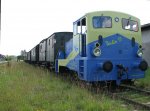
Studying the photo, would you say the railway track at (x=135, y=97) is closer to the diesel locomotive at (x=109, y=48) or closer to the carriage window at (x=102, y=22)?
the diesel locomotive at (x=109, y=48)

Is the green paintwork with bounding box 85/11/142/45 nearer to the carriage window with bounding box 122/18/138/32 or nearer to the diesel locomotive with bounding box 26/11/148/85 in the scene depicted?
the diesel locomotive with bounding box 26/11/148/85

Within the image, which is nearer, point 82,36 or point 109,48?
point 109,48

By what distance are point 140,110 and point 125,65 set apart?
3.45m

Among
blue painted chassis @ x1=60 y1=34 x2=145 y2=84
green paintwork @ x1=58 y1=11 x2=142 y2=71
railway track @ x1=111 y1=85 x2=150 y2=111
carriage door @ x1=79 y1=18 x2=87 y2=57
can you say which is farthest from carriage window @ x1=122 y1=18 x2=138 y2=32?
railway track @ x1=111 y1=85 x2=150 y2=111

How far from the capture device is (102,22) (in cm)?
1024

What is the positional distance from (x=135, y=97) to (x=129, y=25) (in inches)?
117

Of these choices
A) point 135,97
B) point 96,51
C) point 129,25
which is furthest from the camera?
point 129,25

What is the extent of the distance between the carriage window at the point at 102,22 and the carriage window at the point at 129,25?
1.98 ft

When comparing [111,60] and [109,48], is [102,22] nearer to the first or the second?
[109,48]

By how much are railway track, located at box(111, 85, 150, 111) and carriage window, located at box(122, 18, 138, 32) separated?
219 cm

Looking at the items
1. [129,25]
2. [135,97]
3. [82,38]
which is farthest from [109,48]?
[135,97]

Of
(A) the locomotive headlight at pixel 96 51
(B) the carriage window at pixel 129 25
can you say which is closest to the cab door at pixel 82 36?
(A) the locomotive headlight at pixel 96 51

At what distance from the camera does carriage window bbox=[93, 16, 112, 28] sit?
1013cm

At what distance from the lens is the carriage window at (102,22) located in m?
10.1
